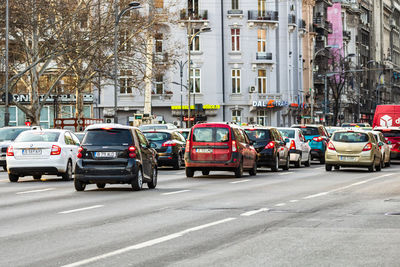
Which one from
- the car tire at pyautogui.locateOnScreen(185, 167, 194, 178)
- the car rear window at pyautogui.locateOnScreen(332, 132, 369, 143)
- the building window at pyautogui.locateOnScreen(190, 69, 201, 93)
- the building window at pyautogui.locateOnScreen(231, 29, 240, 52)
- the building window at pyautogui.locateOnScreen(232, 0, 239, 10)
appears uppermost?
the building window at pyautogui.locateOnScreen(232, 0, 239, 10)

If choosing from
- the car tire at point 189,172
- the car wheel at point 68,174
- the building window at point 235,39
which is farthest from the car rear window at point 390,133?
the building window at point 235,39

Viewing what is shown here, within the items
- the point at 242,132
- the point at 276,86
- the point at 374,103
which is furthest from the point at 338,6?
the point at 242,132

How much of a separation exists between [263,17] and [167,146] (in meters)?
54.0

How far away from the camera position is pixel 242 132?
3181cm

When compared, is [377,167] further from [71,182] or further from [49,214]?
[49,214]

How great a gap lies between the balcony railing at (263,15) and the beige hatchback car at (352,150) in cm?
5403

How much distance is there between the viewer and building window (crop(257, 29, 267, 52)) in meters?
90.2

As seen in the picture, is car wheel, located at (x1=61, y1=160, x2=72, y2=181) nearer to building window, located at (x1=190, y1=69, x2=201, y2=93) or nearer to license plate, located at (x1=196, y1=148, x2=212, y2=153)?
license plate, located at (x1=196, y1=148, x2=212, y2=153)

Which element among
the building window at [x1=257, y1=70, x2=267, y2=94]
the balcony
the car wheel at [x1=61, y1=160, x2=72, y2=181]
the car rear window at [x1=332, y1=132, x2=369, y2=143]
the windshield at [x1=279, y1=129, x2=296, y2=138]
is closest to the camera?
the car wheel at [x1=61, y1=160, x2=72, y2=181]

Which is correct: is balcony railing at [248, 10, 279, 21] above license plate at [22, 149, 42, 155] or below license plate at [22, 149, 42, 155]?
above

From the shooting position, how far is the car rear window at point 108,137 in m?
23.3

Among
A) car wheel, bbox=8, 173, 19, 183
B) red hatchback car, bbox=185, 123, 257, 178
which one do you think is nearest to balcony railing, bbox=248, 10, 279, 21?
red hatchback car, bbox=185, 123, 257, 178

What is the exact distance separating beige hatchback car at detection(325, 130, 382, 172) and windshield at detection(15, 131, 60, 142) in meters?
11.2

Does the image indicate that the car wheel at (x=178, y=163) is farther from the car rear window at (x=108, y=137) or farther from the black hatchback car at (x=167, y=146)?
the car rear window at (x=108, y=137)
